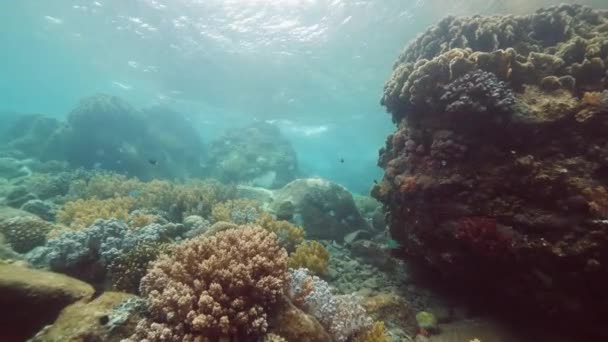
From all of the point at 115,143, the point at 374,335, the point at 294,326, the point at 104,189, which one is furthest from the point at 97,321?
the point at 115,143

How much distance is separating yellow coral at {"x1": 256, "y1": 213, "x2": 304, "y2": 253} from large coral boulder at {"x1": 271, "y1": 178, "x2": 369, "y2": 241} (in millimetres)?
2361

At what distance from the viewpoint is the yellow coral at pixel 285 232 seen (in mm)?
7977

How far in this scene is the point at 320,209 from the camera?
37.9ft

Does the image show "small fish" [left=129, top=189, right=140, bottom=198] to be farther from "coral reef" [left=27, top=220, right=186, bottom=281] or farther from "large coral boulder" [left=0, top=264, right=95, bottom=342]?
"large coral boulder" [left=0, top=264, right=95, bottom=342]

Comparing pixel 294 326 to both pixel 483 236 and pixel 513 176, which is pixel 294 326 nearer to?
pixel 483 236

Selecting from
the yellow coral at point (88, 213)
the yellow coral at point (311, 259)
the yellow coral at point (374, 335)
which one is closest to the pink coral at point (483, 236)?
the yellow coral at point (374, 335)

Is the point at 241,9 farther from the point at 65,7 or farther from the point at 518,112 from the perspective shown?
the point at 518,112

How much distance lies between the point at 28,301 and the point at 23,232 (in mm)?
3922

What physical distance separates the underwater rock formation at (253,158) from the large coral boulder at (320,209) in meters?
12.3

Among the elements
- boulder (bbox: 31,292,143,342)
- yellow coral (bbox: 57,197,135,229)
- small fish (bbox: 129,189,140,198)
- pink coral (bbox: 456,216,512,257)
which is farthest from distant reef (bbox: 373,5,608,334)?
small fish (bbox: 129,189,140,198)

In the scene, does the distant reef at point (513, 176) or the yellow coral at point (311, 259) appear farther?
the yellow coral at point (311, 259)

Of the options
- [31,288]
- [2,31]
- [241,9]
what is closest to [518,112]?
[31,288]

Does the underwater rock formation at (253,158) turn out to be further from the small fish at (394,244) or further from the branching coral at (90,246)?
the branching coral at (90,246)

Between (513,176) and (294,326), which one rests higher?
(513,176)
